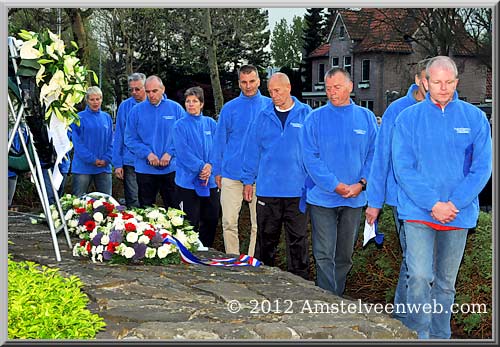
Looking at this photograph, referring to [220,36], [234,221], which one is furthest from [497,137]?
[220,36]

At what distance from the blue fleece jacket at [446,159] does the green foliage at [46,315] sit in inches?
86.8

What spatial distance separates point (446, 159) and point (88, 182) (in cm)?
626

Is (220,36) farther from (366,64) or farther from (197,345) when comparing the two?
(197,345)

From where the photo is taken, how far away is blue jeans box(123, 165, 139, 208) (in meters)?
10.9

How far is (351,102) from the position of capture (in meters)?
7.35

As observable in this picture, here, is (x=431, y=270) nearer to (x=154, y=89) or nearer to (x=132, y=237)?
(x=132, y=237)

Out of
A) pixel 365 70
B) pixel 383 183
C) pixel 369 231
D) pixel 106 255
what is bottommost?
pixel 106 255

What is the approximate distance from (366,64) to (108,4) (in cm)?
681

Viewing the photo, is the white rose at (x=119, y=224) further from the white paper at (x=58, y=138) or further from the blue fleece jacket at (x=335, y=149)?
the blue fleece jacket at (x=335, y=149)

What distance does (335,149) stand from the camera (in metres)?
7.20

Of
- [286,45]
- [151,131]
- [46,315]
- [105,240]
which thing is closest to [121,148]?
[151,131]

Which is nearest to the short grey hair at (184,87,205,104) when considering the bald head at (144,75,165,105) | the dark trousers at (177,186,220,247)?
the bald head at (144,75,165,105)

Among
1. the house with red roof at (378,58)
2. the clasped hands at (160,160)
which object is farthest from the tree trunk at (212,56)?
the clasped hands at (160,160)

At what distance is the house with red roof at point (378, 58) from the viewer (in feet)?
29.6
